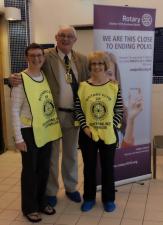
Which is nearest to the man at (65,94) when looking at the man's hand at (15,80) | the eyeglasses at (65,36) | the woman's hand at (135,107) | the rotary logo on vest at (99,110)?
the eyeglasses at (65,36)

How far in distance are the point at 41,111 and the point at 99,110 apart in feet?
1.47

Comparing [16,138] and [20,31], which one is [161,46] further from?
[16,138]

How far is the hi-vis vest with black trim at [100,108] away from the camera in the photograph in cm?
→ 268

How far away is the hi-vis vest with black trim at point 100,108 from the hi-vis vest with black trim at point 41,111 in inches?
10.7

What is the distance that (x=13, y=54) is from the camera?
461cm

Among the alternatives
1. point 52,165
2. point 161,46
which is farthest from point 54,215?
point 161,46

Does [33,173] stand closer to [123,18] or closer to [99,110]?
[99,110]

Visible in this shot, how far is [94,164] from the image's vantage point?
2812 mm

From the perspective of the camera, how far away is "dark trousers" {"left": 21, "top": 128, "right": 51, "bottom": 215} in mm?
2572

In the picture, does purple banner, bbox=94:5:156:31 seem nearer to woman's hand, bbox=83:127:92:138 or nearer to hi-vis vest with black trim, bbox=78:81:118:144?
hi-vis vest with black trim, bbox=78:81:118:144

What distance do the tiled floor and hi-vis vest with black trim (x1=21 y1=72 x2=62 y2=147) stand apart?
636 millimetres

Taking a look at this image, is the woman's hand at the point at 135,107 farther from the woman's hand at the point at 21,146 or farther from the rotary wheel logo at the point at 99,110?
the woman's hand at the point at 21,146

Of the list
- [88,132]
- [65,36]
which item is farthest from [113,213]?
[65,36]

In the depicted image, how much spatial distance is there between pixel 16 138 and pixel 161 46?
247 cm
